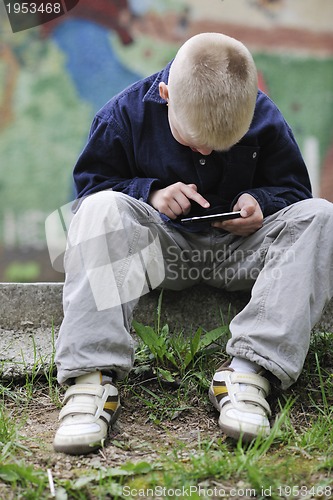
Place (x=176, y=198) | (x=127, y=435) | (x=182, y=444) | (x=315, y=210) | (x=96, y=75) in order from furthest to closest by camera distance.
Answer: (x=96, y=75)
(x=176, y=198)
(x=315, y=210)
(x=127, y=435)
(x=182, y=444)

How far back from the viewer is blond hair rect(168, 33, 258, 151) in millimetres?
1511

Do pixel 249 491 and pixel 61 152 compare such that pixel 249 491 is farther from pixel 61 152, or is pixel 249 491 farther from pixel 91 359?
pixel 61 152

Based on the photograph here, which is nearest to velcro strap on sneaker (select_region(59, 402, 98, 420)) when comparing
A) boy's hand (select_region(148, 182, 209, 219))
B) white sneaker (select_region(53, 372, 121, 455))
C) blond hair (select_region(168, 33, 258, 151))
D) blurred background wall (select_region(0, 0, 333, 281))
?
white sneaker (select_region(53, 372, 121, 455))

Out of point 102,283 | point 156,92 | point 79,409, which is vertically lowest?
point 79,409

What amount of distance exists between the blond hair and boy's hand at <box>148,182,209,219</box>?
0.17 meters

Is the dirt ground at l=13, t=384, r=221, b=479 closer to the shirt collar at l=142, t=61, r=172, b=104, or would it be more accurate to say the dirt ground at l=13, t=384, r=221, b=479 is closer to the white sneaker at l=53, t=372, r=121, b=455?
the white sneaker at l=53, t=372, r=121, b=455

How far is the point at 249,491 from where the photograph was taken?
1.21 meters

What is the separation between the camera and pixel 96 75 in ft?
13.6

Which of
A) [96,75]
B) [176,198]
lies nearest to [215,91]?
[176,198]

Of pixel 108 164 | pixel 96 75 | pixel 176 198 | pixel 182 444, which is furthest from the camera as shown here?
pixel 96 75

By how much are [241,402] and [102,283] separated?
41 centimetres

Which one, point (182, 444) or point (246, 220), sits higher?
point (246, 220)

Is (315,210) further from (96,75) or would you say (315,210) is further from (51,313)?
(96,75)

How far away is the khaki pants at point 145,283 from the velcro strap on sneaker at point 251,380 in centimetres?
4
